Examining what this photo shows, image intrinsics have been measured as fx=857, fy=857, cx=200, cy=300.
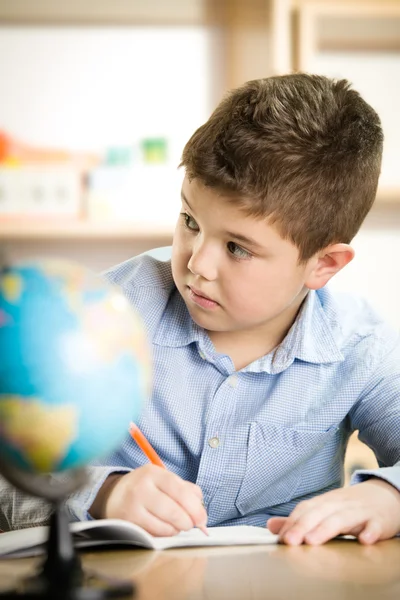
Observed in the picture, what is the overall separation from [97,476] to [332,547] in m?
0.26

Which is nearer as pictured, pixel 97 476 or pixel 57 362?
pixel 57 362

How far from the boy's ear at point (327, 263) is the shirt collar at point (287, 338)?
0.05 metres

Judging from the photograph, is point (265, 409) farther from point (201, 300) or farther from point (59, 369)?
point (59, 369)

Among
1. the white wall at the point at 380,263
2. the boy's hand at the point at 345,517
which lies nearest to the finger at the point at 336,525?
the boy's hand at the point at 345,517

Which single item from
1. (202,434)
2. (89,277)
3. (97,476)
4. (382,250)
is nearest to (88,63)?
(382,250)

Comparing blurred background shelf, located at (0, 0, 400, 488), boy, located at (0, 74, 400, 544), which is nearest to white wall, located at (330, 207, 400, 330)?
blurred background shelf, located at (0, 0, 400, 488)

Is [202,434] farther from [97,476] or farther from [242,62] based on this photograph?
[242,62]

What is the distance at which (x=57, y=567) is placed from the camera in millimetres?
581

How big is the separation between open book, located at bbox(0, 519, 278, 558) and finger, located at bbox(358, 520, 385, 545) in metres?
0.09

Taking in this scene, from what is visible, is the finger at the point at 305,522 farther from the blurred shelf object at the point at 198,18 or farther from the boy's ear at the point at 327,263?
the blurred shelf object at the point at 198,18

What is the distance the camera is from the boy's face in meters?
1.02

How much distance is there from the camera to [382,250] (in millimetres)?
2924

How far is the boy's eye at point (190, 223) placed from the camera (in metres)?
1.07

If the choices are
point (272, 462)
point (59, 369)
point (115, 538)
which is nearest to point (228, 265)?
point (272, 462)
